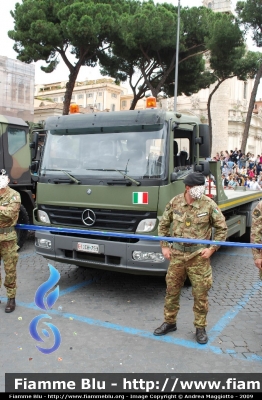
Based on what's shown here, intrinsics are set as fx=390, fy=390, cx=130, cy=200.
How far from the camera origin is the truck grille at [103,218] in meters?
4.75

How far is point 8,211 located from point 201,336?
2.50 m

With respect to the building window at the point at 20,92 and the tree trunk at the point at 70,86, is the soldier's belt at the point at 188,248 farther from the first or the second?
the building window at the point at 20,92

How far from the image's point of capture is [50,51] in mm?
21453

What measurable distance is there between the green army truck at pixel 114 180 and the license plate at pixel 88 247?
12 mm

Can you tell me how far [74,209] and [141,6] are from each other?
20452mm

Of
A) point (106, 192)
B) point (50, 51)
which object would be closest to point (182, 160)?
point (106, 192)

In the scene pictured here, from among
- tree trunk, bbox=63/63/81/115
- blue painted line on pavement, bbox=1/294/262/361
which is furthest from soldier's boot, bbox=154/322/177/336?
tree trunk, bbox=63/63/81/115

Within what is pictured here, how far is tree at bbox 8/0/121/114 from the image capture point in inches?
781

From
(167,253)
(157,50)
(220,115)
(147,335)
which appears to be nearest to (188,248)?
(167,253)

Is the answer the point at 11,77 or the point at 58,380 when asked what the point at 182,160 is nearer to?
the point at 58,380

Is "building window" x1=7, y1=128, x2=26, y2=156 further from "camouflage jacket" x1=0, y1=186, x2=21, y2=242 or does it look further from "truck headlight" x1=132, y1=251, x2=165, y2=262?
"truck headlight" x1=132, y1=251, x2=165, y2=262

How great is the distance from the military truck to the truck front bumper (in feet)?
7.69

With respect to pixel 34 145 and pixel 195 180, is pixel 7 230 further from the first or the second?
pixel 195 180

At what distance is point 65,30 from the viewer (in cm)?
2039
